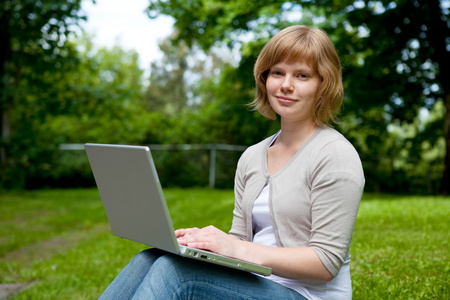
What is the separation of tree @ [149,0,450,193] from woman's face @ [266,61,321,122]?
21.9 feet

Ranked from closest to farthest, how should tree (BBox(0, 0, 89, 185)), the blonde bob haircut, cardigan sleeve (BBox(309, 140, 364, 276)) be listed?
cardigan sleeve (BBox(309, 140, 364, 276)), the blonde bob haircut, tree (BBox(0, 0, 89, 185))

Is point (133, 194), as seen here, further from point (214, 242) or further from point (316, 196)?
point (316, 196)

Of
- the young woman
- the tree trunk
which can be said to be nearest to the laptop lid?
Result: the young woman

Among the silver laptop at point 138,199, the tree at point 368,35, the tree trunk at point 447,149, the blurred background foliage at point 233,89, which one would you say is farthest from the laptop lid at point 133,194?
the tree trunk at point 447,149

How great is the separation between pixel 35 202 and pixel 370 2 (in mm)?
8061

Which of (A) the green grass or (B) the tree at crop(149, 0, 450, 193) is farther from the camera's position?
(B) the tree at crop(149, 0, 450, 193)

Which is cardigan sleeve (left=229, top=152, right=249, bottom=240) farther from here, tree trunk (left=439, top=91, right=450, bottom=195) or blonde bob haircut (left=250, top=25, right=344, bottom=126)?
tree trunk (left=439, top=91, right=450, bottom=195)

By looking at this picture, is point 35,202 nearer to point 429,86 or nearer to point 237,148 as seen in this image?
point 237,148

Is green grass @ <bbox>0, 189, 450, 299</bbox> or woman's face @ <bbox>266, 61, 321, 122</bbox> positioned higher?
woman's face @ <bbox>266, 61, 321, 122</bbox>

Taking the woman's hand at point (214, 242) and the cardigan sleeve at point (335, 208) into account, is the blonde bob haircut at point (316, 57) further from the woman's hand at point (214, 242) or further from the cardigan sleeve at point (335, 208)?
the woman's hand at point (214, 242)

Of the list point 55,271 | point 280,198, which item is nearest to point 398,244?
point 280,198

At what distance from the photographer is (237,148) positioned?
49.2 feet

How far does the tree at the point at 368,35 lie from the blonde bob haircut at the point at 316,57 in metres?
6.66

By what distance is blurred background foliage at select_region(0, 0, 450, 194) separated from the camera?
9438 mm
